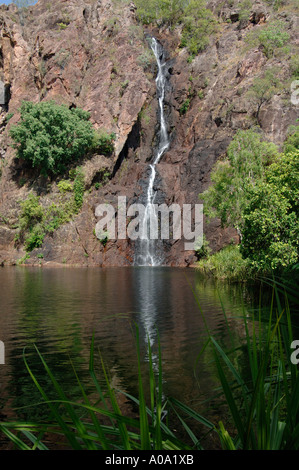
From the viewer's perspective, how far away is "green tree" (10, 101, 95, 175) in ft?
153

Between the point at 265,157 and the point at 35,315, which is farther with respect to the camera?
the point at 265,157

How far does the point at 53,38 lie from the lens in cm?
5334

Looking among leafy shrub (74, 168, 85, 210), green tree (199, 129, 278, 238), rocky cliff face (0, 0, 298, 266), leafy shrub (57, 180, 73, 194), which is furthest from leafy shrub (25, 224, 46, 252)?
green tree (199, 129, 278, 238)

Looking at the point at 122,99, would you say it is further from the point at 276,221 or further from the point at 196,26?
the point at 276,221

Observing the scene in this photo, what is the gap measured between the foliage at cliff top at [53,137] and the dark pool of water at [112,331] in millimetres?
27535

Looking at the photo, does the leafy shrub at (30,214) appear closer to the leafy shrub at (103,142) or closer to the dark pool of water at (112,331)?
the leafy shrub at (103,142)

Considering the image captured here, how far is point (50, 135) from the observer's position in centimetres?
4769

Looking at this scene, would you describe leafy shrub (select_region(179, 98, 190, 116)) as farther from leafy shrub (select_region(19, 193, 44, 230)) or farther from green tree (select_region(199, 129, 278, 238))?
green tree (select_region(199, 129, 278, 238))

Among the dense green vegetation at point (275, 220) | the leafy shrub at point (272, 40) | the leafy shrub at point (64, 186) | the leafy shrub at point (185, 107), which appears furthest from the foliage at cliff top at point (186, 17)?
the dense green vegetation at point (275, 220)

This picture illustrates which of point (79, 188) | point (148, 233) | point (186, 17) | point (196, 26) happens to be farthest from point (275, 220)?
point (186, 17)

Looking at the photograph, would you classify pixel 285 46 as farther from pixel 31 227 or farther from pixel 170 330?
pixel 170 330

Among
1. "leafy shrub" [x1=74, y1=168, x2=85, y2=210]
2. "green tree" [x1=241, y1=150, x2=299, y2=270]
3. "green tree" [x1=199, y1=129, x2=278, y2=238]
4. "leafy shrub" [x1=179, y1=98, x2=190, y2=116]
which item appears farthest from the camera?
"leafy shrub" [x1=179, y1=98, x2=190, y2=116]

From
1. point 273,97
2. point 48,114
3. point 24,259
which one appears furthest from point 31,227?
point 273,97
